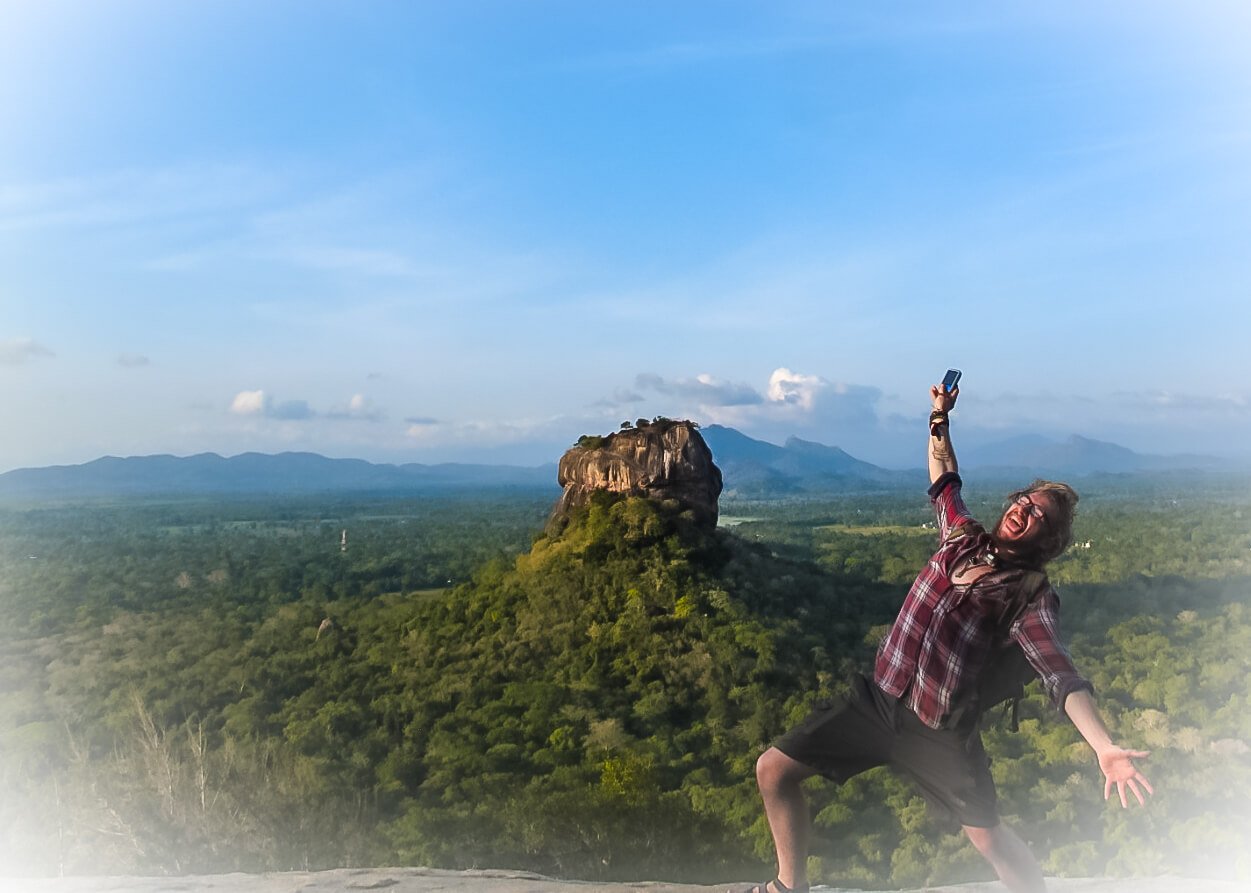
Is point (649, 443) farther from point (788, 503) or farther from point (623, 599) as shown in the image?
point (788, 503)

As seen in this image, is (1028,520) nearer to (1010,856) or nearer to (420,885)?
(1010,856)

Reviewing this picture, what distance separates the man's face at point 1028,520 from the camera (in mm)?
3293

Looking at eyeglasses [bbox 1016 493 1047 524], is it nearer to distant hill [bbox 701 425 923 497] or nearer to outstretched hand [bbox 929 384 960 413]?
outstretched hand [bbox 929 384 960 413]

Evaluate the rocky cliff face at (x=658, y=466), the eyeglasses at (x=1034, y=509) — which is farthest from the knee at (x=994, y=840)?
A: the rocky cliff face at (x=658, y=466)

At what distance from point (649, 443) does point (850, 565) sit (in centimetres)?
624

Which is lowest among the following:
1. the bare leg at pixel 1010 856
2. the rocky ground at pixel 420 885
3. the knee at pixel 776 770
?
the rocky ground at pixel 420 885

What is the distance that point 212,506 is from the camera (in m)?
48.5

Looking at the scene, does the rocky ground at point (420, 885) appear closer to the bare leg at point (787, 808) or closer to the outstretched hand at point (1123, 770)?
the bare leg at point (787, 808)

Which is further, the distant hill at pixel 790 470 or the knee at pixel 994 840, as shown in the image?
the distant hill at pixel 790 470

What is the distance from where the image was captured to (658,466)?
16344 mm

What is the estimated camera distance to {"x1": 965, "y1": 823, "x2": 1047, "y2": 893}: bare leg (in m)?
3.52

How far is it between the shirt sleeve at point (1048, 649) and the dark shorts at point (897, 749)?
427 mm

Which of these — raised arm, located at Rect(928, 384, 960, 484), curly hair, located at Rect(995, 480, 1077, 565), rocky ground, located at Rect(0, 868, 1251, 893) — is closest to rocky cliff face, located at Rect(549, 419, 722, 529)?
rocky ground, located at Rect(0, 868, 1251, 893)

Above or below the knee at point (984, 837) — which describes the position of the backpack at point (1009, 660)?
above
